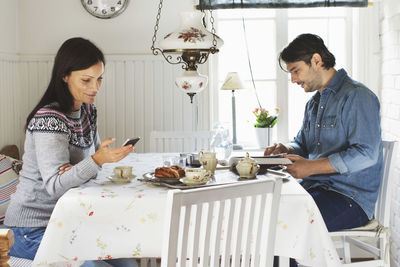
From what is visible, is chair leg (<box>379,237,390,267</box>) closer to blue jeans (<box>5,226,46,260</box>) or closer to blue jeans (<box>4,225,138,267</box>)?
blue jeans (<box>4,225,138,267</box>)

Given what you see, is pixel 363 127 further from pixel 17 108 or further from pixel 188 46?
pixel 17 108

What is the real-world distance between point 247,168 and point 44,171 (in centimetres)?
77

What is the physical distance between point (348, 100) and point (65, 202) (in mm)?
1290

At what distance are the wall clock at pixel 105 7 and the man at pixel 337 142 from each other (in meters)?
1.41

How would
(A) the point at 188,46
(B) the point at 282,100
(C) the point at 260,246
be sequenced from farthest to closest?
(B) the point at 282,100
(A) the point at 188,46
(C) the point at 260,246

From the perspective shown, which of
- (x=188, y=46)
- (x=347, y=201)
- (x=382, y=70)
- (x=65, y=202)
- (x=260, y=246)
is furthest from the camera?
(x=382, y=70)

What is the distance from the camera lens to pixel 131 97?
140 inches

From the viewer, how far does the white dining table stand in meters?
1.75

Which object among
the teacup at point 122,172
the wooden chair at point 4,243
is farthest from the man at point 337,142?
the wooden chair at point 4,243

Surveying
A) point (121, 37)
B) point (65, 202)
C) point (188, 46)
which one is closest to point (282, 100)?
point (121, 37)

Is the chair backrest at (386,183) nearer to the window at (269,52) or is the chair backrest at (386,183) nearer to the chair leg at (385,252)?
the chair leg at (385,252)

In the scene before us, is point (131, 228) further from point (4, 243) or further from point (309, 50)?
point (309, 50)

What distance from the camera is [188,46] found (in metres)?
2.10

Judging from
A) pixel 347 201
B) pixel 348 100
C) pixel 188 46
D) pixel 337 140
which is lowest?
pixel 347 201
